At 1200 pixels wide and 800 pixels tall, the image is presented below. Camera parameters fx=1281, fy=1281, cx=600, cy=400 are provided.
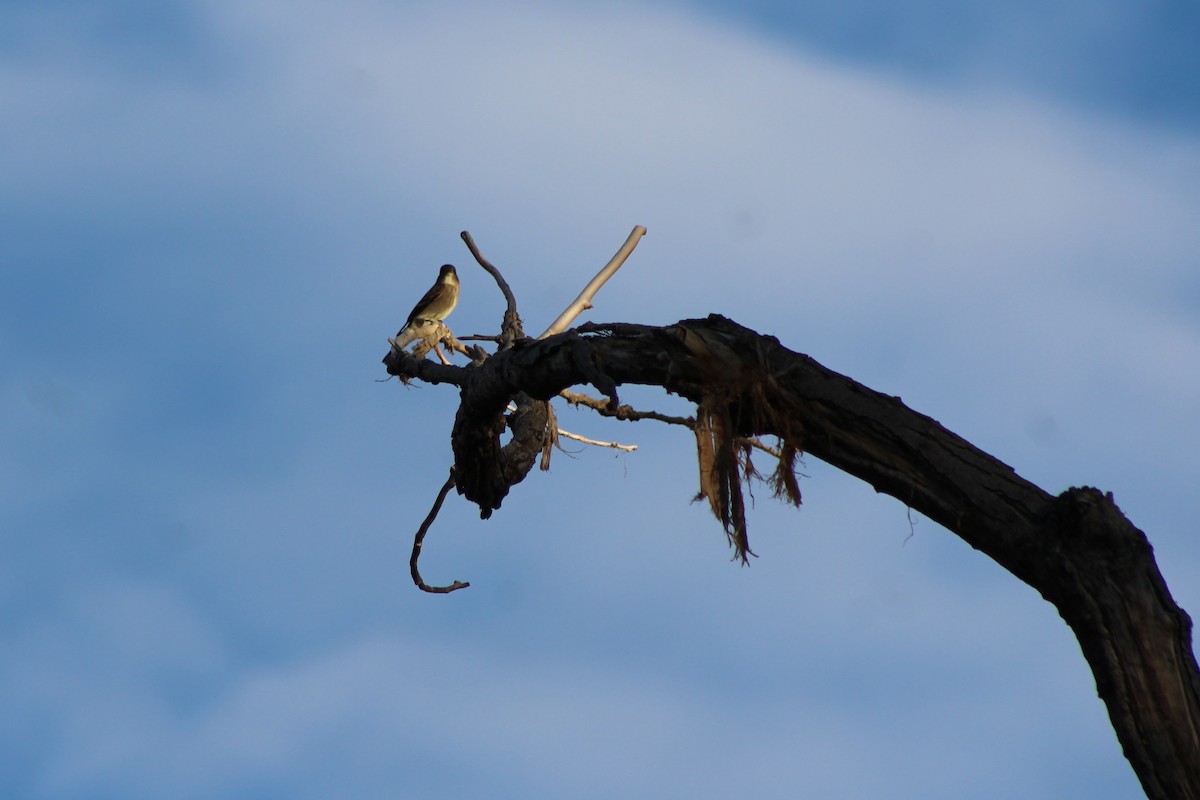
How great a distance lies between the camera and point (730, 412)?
4117 mm

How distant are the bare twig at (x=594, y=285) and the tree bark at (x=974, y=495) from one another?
2991mm

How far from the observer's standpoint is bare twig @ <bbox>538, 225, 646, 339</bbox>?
24.9 feet

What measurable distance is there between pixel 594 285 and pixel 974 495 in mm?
4600

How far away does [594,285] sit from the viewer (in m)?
7.81

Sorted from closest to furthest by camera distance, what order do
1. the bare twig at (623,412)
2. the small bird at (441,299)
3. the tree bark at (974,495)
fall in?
1. the tree bark at (974,495)
2. the bare twig at (623,412)
3. the small bird at (441,299)

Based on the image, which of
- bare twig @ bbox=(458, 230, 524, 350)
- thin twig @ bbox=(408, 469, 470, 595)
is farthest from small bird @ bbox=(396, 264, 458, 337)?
thin twig @ bbox=(408, 469, 470, 595)

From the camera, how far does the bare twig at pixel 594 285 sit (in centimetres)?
759

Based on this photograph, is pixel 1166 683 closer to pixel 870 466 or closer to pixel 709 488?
pixel 870 466

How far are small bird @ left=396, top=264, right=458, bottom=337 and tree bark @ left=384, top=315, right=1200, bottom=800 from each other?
30.1 ft

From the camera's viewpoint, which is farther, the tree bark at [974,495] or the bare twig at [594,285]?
the bare twig at [594,285]

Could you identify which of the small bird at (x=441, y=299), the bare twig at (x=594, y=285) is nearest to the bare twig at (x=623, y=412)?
the bare twig at (x=594, y=285)

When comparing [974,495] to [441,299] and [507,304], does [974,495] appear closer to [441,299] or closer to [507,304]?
[507,304]

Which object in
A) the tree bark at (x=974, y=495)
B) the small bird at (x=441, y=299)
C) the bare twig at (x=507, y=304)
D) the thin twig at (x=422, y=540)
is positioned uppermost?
the small bird at (x=441, y=299)

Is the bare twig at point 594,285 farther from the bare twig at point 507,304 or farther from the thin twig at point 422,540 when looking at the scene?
the thin twig at point 422,540
